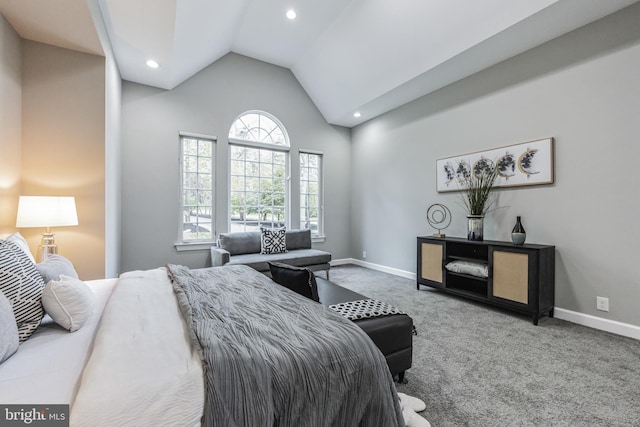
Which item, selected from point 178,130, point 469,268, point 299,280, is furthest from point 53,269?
point 469,268

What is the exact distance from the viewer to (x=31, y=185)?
2.64 meters

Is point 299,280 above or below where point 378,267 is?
above

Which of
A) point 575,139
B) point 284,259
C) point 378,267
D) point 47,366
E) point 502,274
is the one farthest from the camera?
point 378,267

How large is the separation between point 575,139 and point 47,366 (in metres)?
4.33

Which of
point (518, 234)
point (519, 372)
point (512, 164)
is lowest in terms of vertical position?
point (519, 372)

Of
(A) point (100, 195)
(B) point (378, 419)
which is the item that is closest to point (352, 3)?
(A) point (100, 195)

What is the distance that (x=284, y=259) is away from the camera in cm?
414

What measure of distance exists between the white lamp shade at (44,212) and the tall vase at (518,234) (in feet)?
14.5

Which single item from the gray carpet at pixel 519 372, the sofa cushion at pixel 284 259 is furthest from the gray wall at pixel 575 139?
the sofa cushion at pixel 284 259

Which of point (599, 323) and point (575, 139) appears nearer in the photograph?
point (599, 323)

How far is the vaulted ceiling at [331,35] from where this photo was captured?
2.56 meters

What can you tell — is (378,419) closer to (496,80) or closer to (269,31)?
(496,80)

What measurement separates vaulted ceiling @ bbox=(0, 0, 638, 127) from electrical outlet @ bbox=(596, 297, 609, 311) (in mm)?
2733

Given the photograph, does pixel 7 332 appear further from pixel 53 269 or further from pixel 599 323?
pixel 599 323
